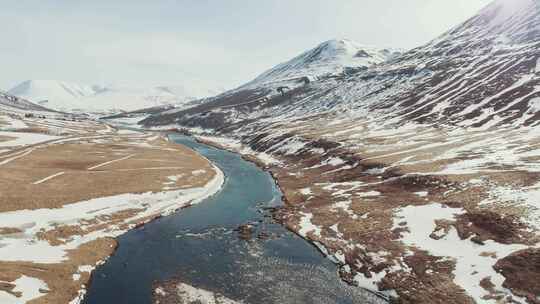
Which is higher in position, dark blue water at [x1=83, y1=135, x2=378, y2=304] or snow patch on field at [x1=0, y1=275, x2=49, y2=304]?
snow patch on field at [x1=0, y1=275, x2=49, y2=304]

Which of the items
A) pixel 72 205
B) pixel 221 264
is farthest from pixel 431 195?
pixel 72 205

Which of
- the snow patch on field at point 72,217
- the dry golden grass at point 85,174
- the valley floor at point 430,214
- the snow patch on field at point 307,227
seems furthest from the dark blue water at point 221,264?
the dry golden grass at point 85,174

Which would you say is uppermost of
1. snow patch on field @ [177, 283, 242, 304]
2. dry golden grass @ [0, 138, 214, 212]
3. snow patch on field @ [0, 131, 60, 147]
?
snow patch on field @ [0, 131, 60, 147]

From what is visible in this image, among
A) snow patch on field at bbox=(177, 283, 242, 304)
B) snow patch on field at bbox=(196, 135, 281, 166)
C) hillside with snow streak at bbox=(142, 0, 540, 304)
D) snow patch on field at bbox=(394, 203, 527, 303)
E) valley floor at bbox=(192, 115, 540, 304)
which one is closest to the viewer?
snow patch on field at bbox=(177, 283, 242, 304)

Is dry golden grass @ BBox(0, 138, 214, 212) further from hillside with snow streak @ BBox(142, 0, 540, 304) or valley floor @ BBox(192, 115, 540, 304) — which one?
valley floor @ BBox(192, 115, 540, 304)

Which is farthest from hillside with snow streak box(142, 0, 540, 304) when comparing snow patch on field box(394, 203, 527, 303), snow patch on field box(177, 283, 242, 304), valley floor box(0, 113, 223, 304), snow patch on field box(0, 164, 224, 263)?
valley floor box(0, 113, 223, 304)

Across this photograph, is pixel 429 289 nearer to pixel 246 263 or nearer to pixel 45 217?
pixel 246 263
